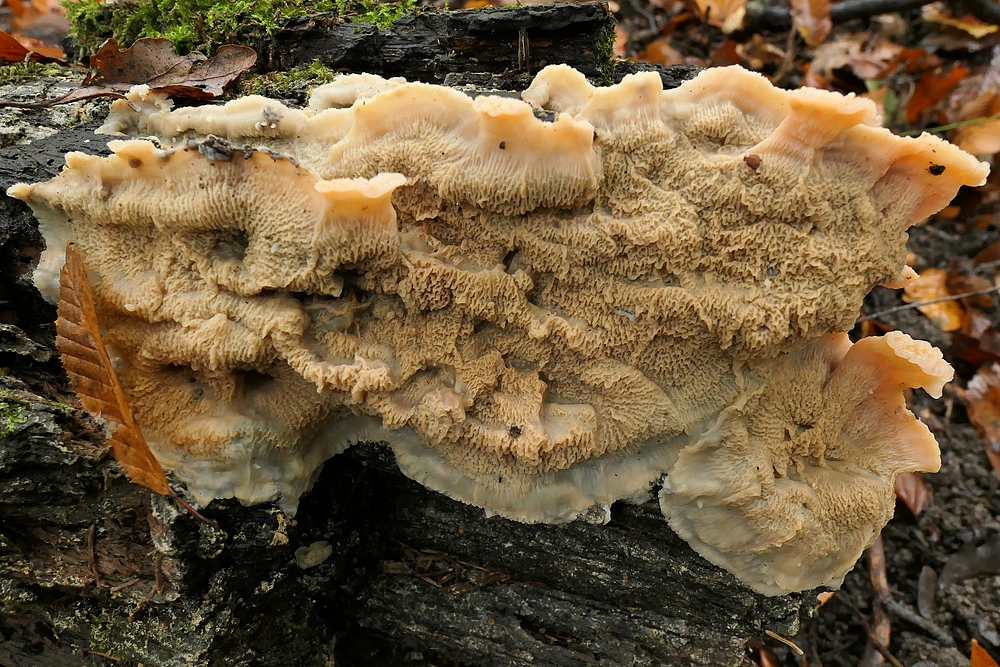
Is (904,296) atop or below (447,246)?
below

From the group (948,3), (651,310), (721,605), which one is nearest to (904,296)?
(948,3)

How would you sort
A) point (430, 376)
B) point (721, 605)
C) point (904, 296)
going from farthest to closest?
point (904, 296), point (721, 605), point (430, 376)

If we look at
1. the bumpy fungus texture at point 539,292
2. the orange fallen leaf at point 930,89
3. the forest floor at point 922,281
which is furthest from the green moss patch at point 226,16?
the orange fallen leaf at point 930,89

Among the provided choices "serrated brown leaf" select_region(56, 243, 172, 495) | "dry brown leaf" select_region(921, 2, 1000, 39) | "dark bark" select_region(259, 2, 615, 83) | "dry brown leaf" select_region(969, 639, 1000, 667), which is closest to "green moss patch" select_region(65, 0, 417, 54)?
"dark bark" select_region(259, 2, 615, 83)

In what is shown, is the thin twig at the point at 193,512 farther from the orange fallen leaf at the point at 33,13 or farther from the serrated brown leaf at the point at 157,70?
the orange fallen leaf at the point at 33,13

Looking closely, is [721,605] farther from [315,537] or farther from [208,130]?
[208,130]

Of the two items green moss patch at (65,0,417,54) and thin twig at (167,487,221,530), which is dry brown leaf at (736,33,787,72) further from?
thin twig at (167,487,221,530)
